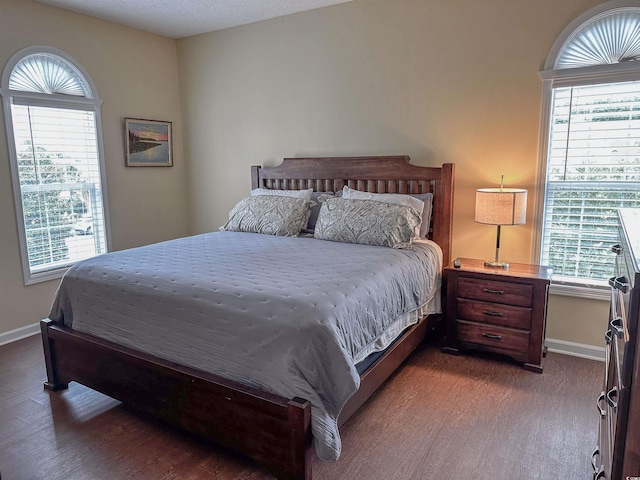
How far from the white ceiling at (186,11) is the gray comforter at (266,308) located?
2.16m

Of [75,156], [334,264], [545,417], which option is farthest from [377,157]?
[75,156]

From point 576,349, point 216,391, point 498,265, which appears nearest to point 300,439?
point 216,391

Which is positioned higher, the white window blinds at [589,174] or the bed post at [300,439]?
the white window blinds at [589,174]

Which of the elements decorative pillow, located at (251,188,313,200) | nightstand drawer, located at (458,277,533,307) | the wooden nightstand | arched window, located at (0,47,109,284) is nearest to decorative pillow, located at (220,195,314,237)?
decorative pillow, located at (251,188,313,200)

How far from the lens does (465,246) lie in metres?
3.56

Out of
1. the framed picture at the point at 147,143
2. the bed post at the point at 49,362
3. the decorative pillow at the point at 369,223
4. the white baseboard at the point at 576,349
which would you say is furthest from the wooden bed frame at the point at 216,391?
the framed picture at the point at 147,143

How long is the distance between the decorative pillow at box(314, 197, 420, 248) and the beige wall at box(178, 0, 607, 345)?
0.66m

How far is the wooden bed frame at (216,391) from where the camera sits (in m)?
1.83

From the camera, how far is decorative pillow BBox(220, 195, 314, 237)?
3.56 metres

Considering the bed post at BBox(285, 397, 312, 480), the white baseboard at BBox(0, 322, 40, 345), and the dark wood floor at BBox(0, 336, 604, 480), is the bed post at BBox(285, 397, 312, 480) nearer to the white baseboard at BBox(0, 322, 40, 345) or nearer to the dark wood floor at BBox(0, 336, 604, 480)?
the dark wood floor at BBox(0, 336, 604, 480)

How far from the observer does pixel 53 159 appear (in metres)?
3.78

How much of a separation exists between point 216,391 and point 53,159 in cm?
291

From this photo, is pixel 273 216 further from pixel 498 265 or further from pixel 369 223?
pixel 498 265

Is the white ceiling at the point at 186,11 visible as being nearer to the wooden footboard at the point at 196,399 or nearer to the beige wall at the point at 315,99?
the beige wall at the point at 315,99
